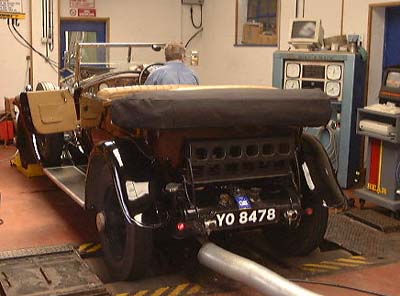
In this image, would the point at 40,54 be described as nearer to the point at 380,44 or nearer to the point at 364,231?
the point at 380,44

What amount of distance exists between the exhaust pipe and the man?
7.21ft

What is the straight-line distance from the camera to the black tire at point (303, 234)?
4168 millimetres

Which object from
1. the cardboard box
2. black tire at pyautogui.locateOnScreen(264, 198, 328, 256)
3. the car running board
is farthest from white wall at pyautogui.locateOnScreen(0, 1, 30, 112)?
black tire at pyautogui.locateOnScreen(264, 198, 328, 256)

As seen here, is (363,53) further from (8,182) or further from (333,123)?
(8,182)

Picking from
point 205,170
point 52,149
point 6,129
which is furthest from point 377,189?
point 6,129

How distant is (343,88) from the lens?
6500 millimetres

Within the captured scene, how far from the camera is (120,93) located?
4273 millimetres

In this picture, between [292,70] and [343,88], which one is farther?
[292,70]

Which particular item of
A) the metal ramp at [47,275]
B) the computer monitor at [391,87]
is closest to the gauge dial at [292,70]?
the computer monitor at [391,87]

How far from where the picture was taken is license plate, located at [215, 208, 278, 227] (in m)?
3.64

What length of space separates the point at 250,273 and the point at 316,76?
3.97 meters

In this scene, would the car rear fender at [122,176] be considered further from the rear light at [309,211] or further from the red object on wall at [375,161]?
the red object on wall at [375,161]

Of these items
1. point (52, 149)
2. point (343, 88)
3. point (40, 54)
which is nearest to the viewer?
point (52, 149)

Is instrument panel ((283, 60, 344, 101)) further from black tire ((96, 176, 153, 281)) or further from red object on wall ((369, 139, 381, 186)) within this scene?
black tire ((96, 176, 153, 281))
